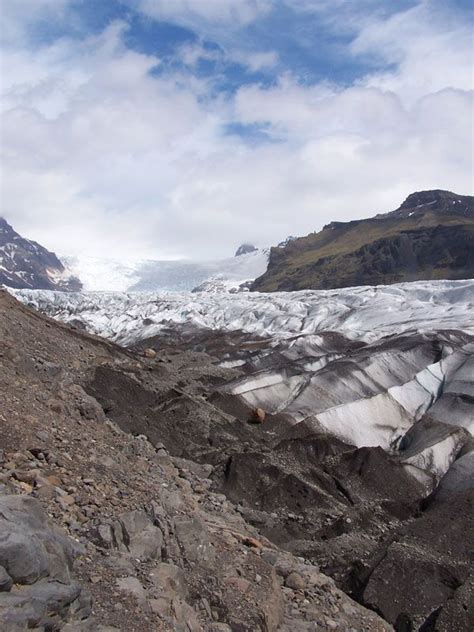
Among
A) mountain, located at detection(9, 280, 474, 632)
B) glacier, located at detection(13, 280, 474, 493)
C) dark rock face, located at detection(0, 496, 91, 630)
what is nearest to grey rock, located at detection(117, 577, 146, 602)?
mountain, located at detection(9, 280, 474, 632)

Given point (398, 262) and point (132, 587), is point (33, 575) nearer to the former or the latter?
point (132, 587)

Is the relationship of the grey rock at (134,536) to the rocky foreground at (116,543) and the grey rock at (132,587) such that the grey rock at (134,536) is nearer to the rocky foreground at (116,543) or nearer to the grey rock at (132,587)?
the rocky foreground at (116,543)

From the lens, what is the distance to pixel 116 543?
30.5ft

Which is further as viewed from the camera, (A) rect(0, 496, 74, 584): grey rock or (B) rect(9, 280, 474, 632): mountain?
(B) rect(9, 280, 474, 632): mountain

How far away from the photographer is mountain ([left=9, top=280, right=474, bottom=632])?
43.2 ft

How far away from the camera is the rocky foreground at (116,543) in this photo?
7.20m

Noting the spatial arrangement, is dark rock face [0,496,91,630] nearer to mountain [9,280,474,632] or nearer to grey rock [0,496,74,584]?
grey rock [0,496,74,584]

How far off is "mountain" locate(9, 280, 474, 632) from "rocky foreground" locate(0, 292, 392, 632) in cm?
10

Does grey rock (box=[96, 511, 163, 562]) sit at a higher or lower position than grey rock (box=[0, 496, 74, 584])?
lower

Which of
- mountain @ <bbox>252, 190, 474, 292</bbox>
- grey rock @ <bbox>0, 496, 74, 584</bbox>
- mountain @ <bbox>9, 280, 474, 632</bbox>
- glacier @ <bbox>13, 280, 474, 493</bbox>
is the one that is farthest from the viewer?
mountain @ <bbox>252, 190, 474, 292</bbox>

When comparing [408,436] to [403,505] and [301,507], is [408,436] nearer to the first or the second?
[403,505]

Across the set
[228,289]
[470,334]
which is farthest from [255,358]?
[228,289]

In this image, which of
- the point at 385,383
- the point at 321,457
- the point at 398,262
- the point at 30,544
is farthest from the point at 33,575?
the point at 398,262

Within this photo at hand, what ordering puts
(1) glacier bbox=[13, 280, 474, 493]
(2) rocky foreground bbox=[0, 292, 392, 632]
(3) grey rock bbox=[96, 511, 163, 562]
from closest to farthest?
(2) rocky foreground bbox=[0, 292, 392, 632], (3) grey rock bbox=[96, 511, 163, 562], (1) glacier bbox=[13, 280, 474, 493]
